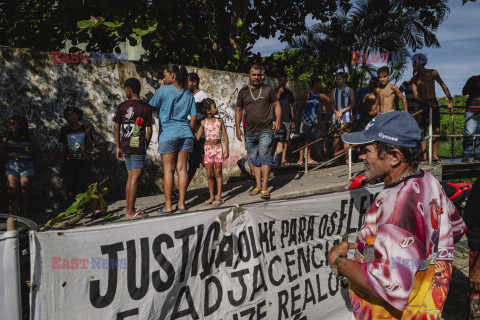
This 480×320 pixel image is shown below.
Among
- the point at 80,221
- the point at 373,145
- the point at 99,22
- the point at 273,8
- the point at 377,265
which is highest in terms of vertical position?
the point at 273,8

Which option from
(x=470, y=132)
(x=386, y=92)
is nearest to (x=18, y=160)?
(x=386, y=92)

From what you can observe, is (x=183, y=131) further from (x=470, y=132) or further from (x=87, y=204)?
(x=470, y=132)

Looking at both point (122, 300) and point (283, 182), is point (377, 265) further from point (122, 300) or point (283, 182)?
point (283, 182)

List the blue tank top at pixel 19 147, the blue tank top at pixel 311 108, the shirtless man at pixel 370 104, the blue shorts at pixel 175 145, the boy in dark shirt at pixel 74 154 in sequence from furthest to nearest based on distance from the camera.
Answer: the shirtless man at pixel 370 104
the blue tank top at pixel 311 108
the boy in dark shirt at pixel 74 154
the blue tank top at pixel 19 147
the blue shorts at pixel 175 145

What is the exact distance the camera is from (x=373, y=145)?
6.48 ft

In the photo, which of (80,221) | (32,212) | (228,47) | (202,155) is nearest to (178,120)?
(202,155)

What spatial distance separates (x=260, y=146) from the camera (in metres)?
6.10

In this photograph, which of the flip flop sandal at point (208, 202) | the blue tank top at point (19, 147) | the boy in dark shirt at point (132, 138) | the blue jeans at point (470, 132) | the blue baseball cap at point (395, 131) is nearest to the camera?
the blue baseball cap at point (395, 131)

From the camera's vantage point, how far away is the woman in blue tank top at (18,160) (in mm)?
5719

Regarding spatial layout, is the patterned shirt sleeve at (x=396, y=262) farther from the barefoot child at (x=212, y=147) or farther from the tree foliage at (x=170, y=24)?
the tree foliage at (x=170, y=24)

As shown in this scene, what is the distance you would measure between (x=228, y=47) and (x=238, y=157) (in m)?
3.57

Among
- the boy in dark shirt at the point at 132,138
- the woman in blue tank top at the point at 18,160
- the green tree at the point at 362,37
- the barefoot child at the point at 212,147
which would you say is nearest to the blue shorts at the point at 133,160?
the boy in dark shirt at the point at 132,138

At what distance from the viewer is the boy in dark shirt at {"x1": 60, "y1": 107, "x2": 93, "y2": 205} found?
6102mm

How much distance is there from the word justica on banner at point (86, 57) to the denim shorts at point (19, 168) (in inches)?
75.4
